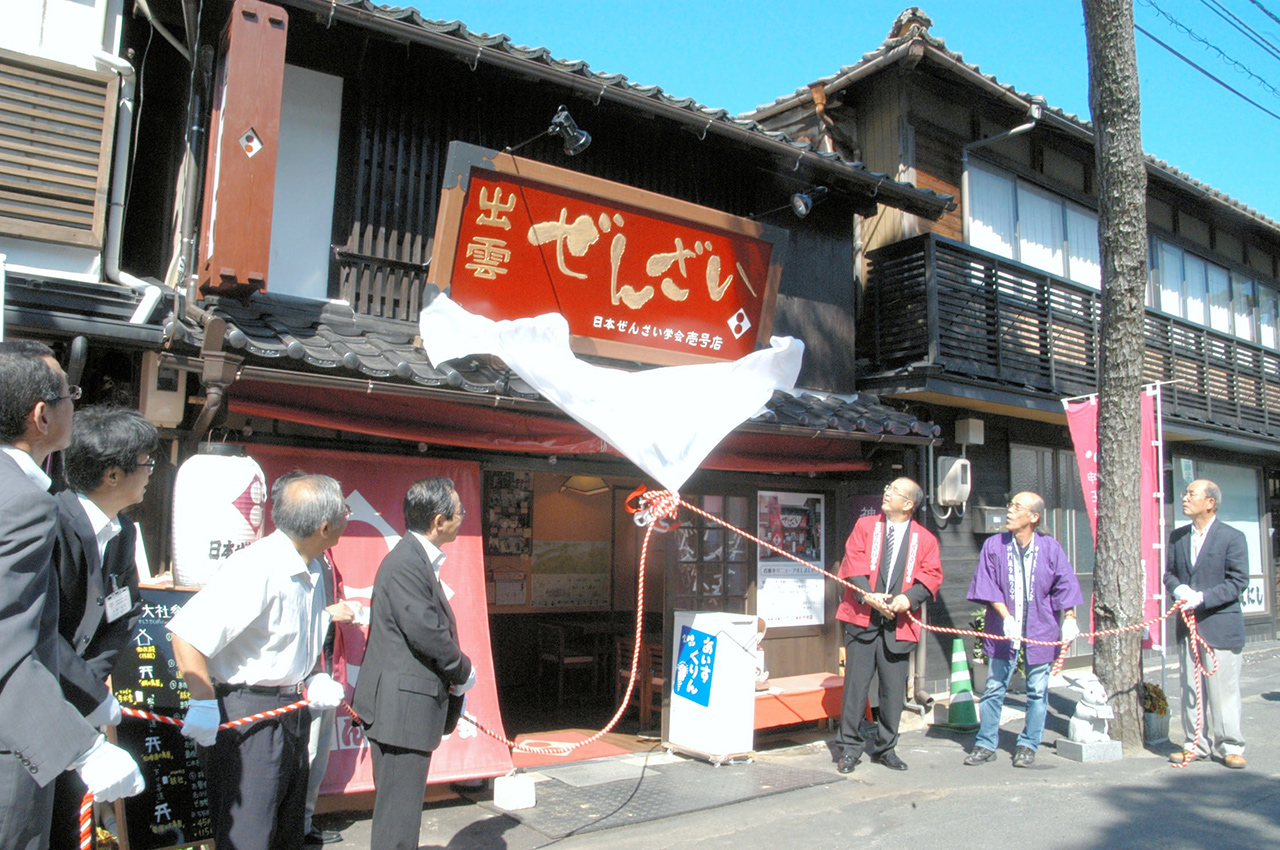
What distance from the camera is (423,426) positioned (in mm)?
6480

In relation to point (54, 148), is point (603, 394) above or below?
below

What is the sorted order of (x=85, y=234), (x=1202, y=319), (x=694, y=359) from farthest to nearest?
(x=1202, y=319)
(x=694, y=359)
(x=85, y=234)

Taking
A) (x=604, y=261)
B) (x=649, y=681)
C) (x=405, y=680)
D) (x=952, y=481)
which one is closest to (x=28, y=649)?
(x=405, y=680)

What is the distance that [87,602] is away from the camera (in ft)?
10.5

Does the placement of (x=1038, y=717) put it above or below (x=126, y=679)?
below

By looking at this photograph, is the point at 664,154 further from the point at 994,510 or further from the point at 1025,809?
the point at 1025,809

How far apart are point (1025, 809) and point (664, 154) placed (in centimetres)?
676

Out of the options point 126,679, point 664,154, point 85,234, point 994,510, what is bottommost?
point 126,679

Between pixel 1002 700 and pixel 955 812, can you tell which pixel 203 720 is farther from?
pixel 1002 700

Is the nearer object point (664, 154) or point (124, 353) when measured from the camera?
point (124, 353)

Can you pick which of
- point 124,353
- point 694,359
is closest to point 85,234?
point 124,353

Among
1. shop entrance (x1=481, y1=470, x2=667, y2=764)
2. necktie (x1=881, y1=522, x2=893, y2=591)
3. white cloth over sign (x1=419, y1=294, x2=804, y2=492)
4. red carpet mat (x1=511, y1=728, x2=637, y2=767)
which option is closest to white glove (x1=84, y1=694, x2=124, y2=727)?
white cloth over sign (x1=419, y1=294, x2=804, y2=492)

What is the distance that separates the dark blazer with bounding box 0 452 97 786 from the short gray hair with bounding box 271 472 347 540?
143cm

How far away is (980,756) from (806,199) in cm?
559
